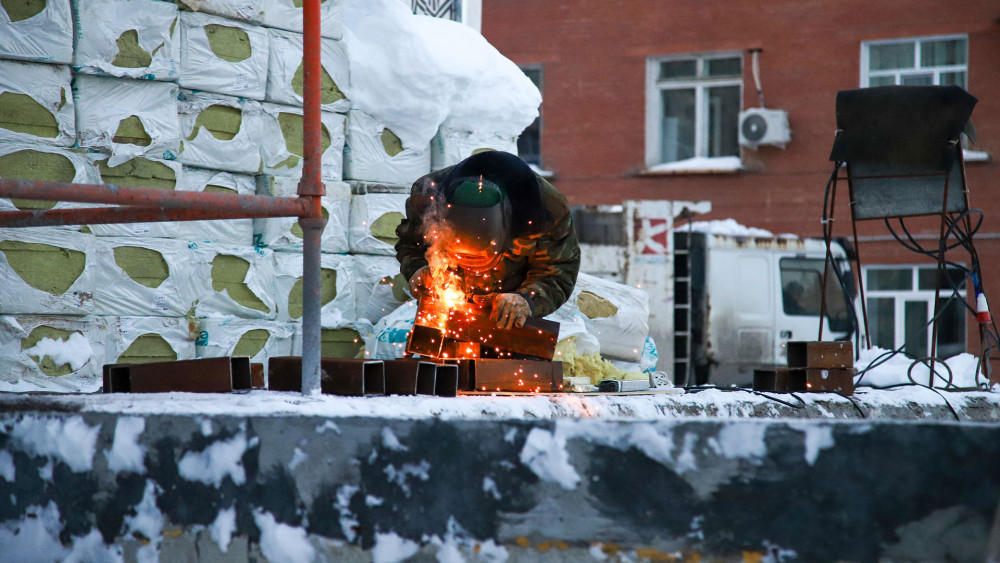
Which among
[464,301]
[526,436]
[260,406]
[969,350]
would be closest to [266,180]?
[464,301]

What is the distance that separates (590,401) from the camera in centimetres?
370

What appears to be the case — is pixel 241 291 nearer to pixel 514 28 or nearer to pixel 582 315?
pixel 582 315

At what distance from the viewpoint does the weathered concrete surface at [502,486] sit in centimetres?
184

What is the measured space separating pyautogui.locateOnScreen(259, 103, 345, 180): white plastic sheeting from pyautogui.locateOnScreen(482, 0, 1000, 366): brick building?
10.1 m

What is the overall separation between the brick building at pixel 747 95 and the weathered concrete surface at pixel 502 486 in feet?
43.4

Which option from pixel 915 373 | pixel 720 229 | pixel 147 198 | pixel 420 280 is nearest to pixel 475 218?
pixel 420 280

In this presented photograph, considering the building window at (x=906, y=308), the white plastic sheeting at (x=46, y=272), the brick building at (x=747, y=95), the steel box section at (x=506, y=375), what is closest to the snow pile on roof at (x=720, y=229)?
the brick building at (x=747, y=95)

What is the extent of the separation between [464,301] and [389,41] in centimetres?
280

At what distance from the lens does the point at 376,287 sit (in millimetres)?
7008

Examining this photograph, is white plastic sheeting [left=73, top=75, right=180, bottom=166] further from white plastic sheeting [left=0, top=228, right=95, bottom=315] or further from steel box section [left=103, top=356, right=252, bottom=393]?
steel box section [left=103, top=356, right=252, bottom=393]

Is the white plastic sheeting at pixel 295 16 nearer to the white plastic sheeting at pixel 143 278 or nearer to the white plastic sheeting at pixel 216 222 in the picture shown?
the white plastic sheeting at pixel 216 222

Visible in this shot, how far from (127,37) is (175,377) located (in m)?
3.09

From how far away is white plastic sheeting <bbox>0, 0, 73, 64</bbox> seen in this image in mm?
5125

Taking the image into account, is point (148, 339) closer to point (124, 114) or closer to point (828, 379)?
point (124, 114)
